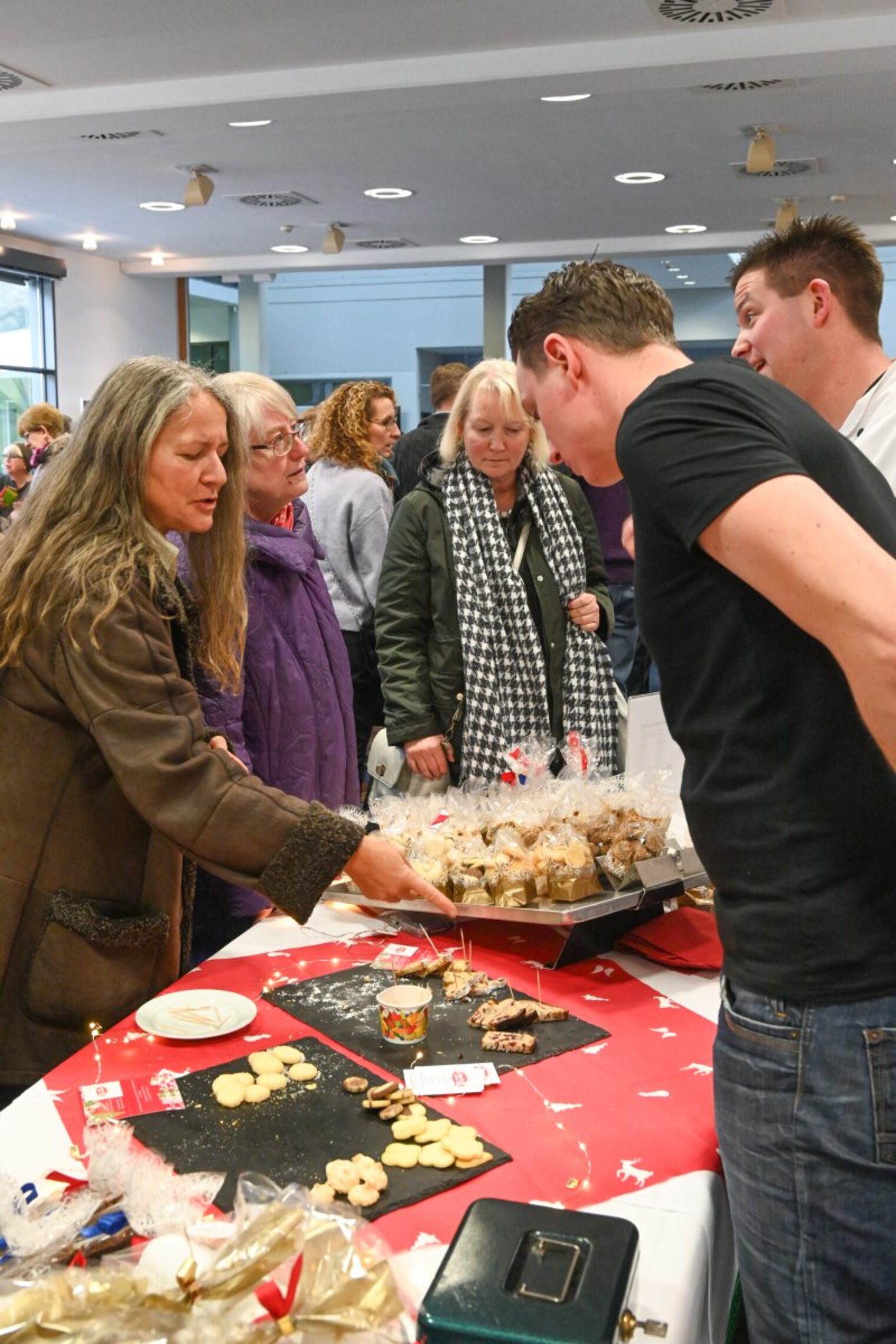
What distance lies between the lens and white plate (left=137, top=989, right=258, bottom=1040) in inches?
65.1

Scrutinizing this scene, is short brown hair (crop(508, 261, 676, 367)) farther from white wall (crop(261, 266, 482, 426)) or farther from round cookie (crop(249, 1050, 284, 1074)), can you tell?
white wall (crop(261, 266, 482, 426))

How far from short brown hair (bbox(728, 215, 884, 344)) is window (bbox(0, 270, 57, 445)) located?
32.0ft

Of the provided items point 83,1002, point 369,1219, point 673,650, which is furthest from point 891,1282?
point 83,1002

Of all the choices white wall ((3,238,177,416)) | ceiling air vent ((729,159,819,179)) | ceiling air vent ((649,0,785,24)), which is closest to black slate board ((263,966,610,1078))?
ceiling air vent ((649,0,785,24))

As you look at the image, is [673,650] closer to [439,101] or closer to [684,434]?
[684,434]

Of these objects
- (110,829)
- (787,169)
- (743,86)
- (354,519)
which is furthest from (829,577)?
(787,169)

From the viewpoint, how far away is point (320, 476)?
4.28 m

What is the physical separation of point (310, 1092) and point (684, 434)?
903 mm

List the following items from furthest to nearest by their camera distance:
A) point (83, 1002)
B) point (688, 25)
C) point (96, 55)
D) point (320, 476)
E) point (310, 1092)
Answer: point (96, 55)
point (688, 25)
point (320, 476)
point (83, 1002)
point (310, 1092)

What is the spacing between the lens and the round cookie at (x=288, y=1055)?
62.1 inches

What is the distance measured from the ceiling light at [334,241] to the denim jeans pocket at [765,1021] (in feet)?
29.7

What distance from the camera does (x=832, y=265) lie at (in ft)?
8.14

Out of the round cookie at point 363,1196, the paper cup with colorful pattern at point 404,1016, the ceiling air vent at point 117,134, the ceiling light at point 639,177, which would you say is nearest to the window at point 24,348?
the ceiling air vent at point 117,134

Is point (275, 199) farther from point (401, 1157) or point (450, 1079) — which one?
point (401, 1157)
